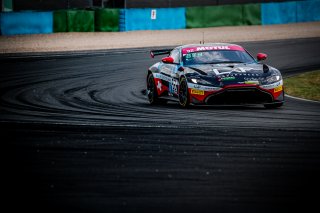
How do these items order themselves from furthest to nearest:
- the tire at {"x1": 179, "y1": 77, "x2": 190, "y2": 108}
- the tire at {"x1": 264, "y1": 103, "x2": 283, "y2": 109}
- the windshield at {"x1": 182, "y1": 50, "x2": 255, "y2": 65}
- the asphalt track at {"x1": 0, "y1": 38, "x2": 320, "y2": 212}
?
the windshield at {"x1": 182, "y1": 50, "x2": 255, "y2": 65} < the tire at {"x1": 264, "y1": 103, "x2": 283, "y2": 109} < the tire at {"x1": 179, "y1": 77, "x2": 190, "y2": 108} < the asphalt track at {"x1": 0, "y1": 38, "x2": 320, "y2": 212}

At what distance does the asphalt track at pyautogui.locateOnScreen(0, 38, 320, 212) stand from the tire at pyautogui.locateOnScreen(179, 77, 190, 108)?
0.21 m

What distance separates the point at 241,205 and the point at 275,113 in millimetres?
7738

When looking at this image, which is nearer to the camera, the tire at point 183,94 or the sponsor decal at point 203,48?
the tire at point 183,94

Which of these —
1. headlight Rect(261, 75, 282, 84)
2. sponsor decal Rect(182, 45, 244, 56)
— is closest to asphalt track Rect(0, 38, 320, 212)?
headlight Rect(261, 75, 282, 84)

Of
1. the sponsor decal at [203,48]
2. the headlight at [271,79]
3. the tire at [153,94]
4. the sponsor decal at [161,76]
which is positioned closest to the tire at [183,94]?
the sponsor decal at [161,76]

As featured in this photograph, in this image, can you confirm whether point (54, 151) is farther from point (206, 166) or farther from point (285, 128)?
point (285, 128)

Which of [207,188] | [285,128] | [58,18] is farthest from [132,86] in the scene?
[58,18]

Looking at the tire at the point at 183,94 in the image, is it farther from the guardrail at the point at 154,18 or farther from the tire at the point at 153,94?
the guardrail at the point at 154,18

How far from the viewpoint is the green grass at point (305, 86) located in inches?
728

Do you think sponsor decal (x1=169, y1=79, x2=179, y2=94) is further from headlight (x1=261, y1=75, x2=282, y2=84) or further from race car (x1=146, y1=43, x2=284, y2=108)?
headlight (x1=261, y1=75, x2=282, y2=84)

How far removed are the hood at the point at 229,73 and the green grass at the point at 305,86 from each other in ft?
8.39

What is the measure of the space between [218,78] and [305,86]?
528cm

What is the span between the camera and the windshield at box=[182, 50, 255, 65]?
16.2m

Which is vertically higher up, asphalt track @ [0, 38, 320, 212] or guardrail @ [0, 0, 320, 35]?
guardrail @ [0, 0, 320, 35]
